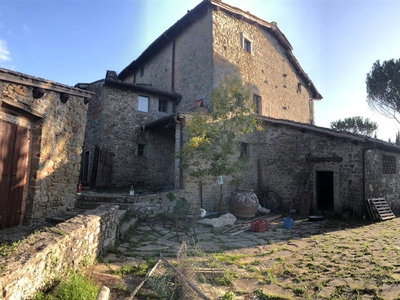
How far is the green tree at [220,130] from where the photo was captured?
8.97 meters

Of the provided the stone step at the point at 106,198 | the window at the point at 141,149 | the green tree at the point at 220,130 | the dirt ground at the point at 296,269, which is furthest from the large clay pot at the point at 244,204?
the window at the point at 141,149

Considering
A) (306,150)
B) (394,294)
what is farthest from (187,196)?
(394,294)

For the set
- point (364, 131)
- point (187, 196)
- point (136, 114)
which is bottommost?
point (187, 196)

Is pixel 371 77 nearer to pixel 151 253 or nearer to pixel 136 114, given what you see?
pixel 136 114

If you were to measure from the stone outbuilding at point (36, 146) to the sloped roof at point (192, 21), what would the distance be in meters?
8.68

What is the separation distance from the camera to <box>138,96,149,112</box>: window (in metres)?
12.4

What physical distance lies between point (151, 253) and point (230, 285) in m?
1.91

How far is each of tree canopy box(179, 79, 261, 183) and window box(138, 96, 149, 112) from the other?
3.71 meters

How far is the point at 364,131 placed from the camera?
30.6 metres

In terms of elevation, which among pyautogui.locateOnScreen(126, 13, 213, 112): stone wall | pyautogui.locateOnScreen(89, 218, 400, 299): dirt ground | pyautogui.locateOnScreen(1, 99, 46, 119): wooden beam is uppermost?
pyautogui.locateOnScreen(126, 13, 213, 112): stone wall

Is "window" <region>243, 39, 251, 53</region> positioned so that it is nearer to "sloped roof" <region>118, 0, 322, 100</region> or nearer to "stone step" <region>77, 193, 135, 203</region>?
"sloped roof" <region>118, 0, 322, 100</region>

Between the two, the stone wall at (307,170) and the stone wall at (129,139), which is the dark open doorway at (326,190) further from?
the stone wall at (129,139)

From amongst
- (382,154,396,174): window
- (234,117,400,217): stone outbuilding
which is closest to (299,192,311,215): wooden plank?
(234,117,400,217): stone outbuilding

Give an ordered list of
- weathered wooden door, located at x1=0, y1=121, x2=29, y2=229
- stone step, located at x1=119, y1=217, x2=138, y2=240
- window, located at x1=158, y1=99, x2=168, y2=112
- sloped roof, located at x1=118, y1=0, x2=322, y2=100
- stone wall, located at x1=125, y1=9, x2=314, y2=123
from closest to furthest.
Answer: weathered wooden door, located at x1=0, y1=121, x2=29, y2=229 → stone step, located at x1=119, y1=217, x2=138, y2=240 → stone wall, located at x1=125, y1=9, x2=314, y2=123 → sloped roof, located at x1=118, y1=0, x2=322, y2=100 → window, located at x1=158, y1=99, x2=168, y2=112
